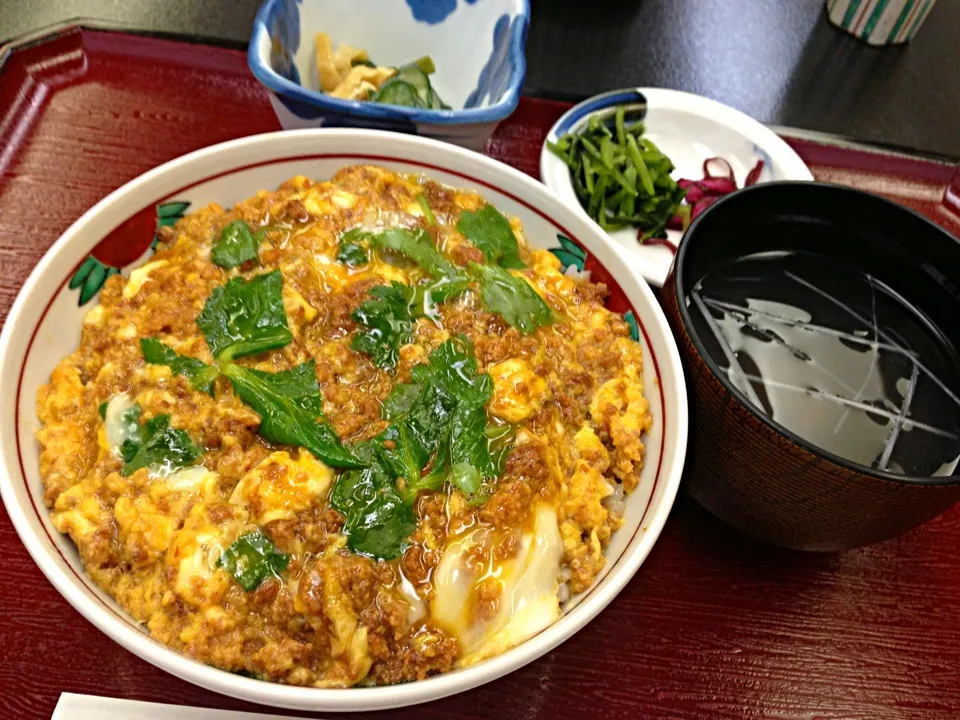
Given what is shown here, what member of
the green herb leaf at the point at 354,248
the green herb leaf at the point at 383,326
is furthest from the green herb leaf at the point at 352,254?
the green herb leaf at the point at 383,326

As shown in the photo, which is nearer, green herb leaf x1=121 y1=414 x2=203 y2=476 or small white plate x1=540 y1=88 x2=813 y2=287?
green herb leaf x1=121 y1=414 x2=203 y2=476

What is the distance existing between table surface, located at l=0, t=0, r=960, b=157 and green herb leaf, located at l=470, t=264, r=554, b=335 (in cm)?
147

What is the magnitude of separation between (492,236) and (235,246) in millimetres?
626

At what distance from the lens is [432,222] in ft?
5.76

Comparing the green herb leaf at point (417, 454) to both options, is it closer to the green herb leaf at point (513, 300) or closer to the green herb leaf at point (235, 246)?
the green herb leaf at point (513, 300)

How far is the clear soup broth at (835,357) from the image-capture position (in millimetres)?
1525

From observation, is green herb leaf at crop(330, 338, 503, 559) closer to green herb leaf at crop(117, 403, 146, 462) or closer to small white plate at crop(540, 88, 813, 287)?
green herb leaf at crop(117, 403, 146, 462)

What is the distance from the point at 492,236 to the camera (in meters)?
1.73

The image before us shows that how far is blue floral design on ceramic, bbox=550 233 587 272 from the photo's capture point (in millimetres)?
1754

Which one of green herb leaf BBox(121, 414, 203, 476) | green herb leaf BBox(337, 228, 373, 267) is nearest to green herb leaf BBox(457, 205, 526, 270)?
green herb leaf BBox(337, 228, 373, 267)

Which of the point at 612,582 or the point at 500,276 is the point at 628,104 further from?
the point at 612,582

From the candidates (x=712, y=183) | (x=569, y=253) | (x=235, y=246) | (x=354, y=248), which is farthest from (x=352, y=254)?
(x=712, y=183)

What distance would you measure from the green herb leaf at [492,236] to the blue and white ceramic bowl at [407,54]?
0.33m

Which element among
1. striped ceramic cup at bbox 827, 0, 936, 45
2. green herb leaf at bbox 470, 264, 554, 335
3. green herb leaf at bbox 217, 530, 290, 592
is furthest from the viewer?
striped ceramic cup at bbox 827, 0, 936, 45
